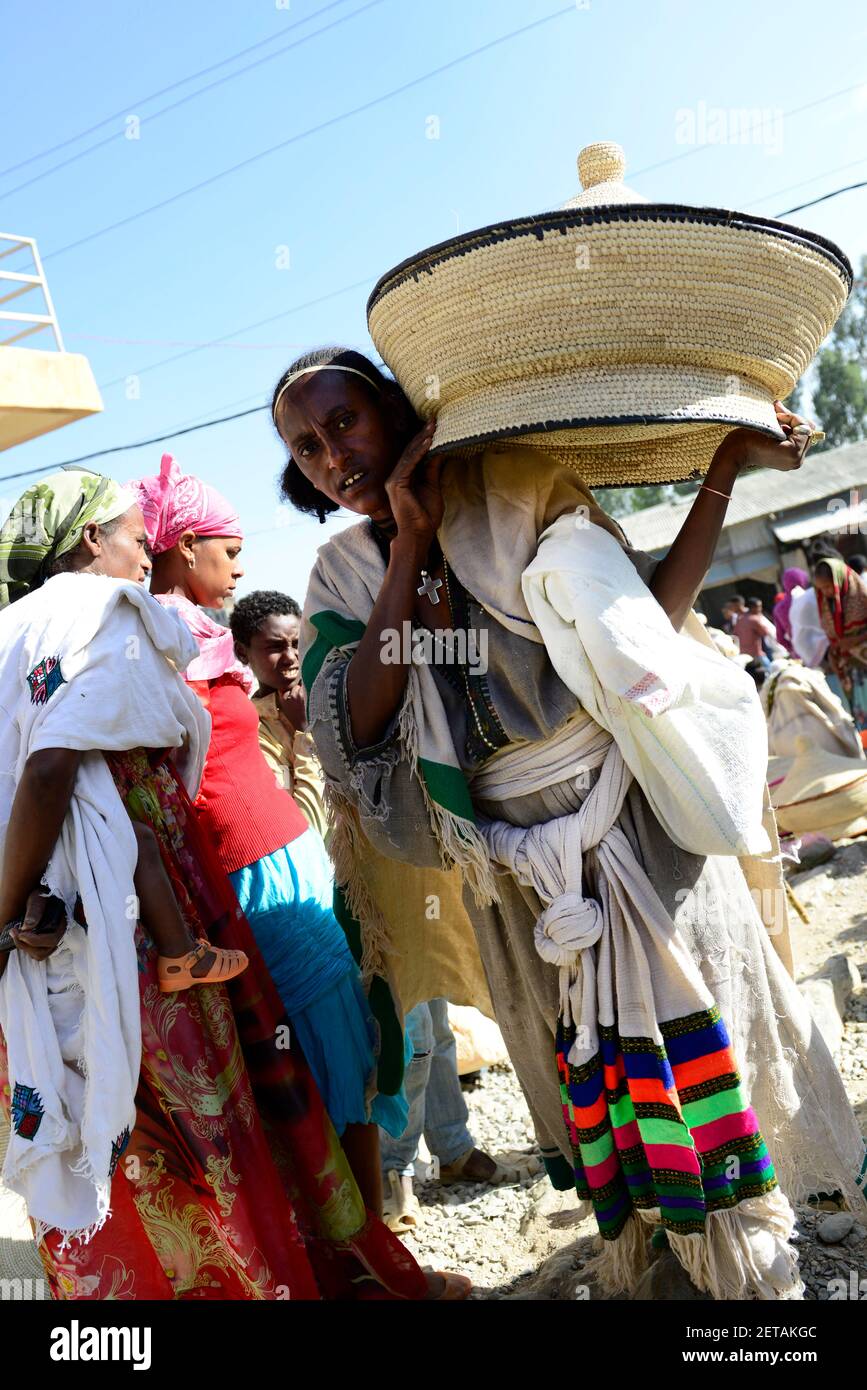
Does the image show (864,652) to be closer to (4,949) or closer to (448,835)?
(448,835)

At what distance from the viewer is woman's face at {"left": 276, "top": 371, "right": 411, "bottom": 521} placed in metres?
2.35

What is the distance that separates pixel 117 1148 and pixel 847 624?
26.5 feet

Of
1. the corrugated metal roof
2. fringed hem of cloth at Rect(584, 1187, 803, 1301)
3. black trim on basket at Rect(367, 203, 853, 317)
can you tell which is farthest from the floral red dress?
the corrugated metal roof

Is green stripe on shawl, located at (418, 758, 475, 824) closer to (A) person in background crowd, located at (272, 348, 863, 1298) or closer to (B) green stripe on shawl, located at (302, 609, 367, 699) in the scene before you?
(A) person in background crowd, located at (272, 348, 863, 1298)

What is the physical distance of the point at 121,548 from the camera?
2.54 metres

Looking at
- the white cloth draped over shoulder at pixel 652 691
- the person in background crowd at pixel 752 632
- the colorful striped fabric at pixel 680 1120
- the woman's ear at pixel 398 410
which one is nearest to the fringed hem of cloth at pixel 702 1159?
the colorful striped fabric at pixel 680 1120

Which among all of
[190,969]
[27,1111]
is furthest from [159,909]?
[27,1111]

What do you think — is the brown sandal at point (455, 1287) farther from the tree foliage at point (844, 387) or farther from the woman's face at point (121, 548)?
the tree foliage at point (844, 387)

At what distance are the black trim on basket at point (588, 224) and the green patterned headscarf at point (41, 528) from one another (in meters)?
0.92

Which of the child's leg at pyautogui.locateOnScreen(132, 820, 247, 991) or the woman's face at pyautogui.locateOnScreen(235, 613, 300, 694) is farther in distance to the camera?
the woman's face at pyautogui.locateOnScreen(235, 613, 300, 694)

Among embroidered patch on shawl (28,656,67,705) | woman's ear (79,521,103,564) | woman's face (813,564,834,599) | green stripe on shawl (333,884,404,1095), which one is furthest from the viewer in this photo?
woman's face (813,564,834,599)

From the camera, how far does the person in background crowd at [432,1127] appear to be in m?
3.33

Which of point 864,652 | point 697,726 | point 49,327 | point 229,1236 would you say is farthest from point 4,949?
point 49,327

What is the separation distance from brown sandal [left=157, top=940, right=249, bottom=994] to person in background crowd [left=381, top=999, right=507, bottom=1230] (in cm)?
111
